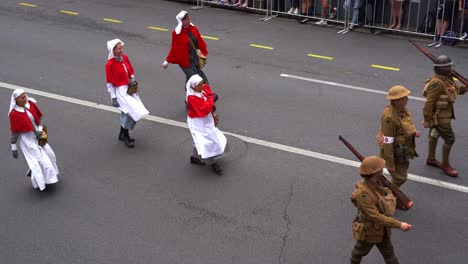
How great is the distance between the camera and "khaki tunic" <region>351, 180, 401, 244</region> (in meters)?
6.07

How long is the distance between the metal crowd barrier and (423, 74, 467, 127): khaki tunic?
6.87 m

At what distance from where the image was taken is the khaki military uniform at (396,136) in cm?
758

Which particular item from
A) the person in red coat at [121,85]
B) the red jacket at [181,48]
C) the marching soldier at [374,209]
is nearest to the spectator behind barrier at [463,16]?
the red jacket at [181,48]

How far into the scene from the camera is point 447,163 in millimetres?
9000

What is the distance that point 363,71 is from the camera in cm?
1339

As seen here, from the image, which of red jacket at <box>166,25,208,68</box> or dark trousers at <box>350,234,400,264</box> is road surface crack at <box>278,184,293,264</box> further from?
red jacket at <box>166,25,208,68</box>

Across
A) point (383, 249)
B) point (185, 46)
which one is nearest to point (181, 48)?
point (185, 46)

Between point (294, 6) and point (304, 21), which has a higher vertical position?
point (294, 6)


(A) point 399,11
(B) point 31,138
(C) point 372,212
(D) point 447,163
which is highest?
(A) point 399,11

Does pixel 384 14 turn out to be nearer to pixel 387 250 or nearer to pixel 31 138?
pixel 31 138

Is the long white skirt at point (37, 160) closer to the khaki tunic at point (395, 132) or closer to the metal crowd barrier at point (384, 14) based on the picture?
the khaki tunic at point (395, 132)

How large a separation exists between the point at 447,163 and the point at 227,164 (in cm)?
321

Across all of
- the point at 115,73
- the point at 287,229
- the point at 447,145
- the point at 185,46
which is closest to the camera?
the point at 287,229

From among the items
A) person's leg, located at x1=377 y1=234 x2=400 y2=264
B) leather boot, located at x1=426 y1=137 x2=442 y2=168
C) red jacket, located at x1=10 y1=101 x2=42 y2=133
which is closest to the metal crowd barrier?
leather boot, located at x1=426 y1=137 x2=442 y2=168
